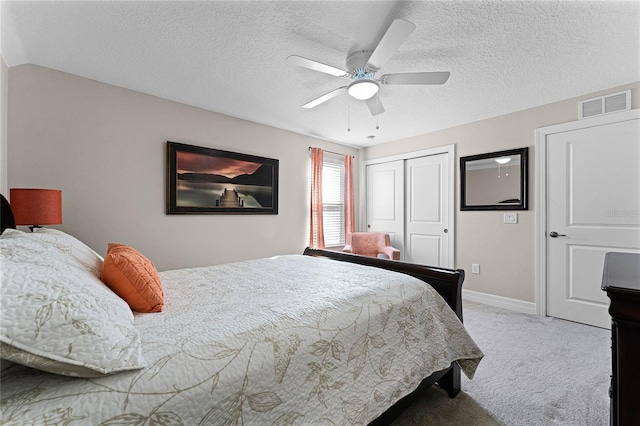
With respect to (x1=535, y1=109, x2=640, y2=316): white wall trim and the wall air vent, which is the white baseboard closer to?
(x1=535, y1=109, x2=640, y2=316): white wall trim

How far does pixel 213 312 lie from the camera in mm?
1227

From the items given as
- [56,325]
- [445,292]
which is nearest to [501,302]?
[445,292]

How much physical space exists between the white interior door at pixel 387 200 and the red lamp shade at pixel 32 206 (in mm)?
4181

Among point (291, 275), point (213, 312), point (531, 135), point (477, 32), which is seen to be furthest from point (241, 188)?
point (531, 135)

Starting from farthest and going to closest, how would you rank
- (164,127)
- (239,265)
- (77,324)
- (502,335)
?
(164,127) → (502,335) → (239,265) → (77,324)

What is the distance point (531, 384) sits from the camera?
189cm

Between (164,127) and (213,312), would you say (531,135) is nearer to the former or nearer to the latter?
(213,312)

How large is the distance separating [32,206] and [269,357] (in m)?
2.08

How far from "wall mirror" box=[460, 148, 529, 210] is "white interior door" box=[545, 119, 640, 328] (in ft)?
0.86

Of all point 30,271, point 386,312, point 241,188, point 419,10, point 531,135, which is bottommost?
point 386,312

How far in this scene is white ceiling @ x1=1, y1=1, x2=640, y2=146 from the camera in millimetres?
1756

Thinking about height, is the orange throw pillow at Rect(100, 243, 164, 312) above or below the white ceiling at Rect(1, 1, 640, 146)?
below

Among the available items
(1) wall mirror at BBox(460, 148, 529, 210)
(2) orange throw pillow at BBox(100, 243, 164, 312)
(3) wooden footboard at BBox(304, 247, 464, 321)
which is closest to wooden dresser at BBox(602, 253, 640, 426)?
(3) wooden footboard at BBox(304, 247, 464, 321)

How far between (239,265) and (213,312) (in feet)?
3.60
